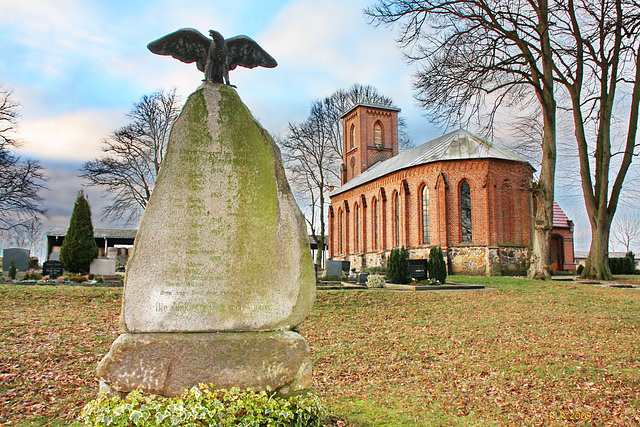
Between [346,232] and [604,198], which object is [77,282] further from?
[346,232]

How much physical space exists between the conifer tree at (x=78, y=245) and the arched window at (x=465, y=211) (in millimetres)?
21492

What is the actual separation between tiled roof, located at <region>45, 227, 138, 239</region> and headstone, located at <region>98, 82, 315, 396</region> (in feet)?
140

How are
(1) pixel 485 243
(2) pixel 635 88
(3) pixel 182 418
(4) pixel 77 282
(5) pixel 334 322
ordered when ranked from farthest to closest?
(1) pixel 485 243
(2) pixel 635 88
(4) pixel 77 282
(5) pixel 334 322
(3) pixel 182 418

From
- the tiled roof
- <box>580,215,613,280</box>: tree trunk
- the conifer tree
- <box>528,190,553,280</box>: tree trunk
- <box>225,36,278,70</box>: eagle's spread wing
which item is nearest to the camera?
<box>225,36,278,70</box>: eagle's spread wing

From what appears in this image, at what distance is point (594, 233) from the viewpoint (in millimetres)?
21281

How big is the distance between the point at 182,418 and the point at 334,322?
742 cm

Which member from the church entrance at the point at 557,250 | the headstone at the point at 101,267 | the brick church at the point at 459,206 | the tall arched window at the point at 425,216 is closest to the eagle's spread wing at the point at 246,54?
the headstone at the point at 101,267

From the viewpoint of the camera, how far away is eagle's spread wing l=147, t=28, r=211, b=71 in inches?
175

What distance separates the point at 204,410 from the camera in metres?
3.19

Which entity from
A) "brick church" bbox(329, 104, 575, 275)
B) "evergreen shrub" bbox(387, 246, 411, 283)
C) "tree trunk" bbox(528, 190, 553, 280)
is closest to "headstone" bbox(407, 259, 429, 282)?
"evergreen shrub" bbox(387, 246, 411, 283)

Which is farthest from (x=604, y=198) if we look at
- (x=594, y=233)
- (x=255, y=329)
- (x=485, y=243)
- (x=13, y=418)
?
(x=13, y=418)

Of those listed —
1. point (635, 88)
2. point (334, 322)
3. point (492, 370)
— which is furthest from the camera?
point (635, 88)

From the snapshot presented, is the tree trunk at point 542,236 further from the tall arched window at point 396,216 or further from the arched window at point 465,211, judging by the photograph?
the tall arched window at point 396,216

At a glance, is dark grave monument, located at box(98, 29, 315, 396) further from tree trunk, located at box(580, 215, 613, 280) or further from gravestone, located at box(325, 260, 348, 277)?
tree trunk, located at box(580, 215, 613, 280)
